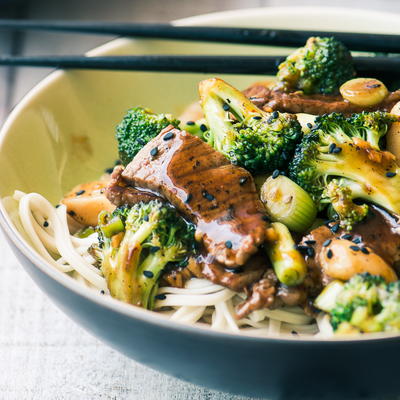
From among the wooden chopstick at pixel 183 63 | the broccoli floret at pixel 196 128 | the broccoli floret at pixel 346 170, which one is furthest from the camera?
the wooden chopstick at pixel 183 63

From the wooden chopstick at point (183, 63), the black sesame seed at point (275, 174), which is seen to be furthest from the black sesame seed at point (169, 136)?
the wooden chopstick at point (183, 63)

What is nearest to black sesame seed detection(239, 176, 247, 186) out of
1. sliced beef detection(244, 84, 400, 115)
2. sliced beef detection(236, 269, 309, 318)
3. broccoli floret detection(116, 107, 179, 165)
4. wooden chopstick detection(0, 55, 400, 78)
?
sliced beef detection(236, 269, 309, 318)

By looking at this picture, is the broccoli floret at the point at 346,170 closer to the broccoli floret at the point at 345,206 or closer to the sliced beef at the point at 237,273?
the broccoli floret at the point at 345,206

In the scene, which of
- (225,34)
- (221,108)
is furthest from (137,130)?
(225,34)

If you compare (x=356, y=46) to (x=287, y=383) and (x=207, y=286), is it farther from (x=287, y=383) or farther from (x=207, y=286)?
(x=287, y=383)

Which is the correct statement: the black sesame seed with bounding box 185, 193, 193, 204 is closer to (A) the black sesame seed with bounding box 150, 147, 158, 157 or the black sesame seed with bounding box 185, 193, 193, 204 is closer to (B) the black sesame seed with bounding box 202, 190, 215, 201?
(B) the black sesame seed with bounding box 202, 190, 215, 201
